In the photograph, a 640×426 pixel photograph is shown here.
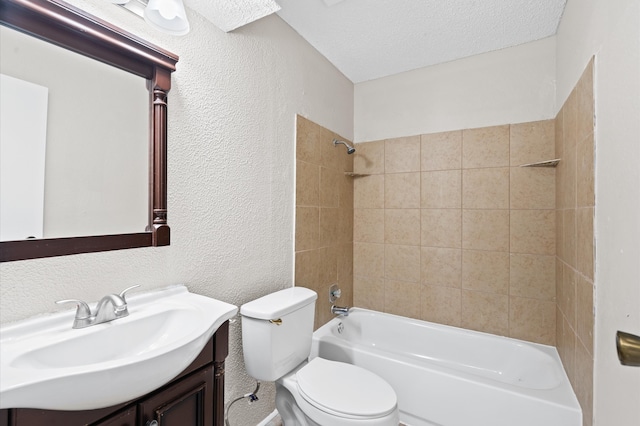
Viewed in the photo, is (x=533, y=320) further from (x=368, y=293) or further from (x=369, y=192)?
(x=369, y=192)

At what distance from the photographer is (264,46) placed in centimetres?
167

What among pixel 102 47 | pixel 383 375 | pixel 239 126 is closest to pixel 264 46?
pixel 239 126

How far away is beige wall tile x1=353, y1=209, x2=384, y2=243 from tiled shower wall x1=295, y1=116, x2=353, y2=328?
0.06 m

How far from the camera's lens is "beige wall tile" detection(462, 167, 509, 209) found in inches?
82.5

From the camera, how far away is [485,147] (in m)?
2.16

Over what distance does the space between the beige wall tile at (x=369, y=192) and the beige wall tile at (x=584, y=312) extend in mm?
1435

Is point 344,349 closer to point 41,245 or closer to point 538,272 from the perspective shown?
point 538,272

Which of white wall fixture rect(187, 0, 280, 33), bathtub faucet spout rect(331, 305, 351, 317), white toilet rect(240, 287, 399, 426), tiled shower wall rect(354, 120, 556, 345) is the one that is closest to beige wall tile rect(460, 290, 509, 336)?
tiled shower wall rect(354, 120, 556, 345)

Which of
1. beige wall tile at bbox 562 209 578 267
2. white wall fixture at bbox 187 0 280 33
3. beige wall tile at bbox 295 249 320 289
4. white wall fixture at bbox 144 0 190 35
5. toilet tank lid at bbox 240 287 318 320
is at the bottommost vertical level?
toilet tank lid at bbox 240 287 318 320

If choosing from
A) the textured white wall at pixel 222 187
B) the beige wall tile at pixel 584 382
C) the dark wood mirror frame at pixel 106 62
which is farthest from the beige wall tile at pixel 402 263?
the dark wood mirror frame at pixel 106 62

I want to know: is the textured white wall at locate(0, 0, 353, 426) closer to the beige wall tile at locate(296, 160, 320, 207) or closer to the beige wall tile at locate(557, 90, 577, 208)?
the beige wall tile at locate(296, 160, 320, 207)

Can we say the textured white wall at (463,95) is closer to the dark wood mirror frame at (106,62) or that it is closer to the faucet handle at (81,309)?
the dark wood mirror frame at (106,62)

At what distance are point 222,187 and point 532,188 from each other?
201 centimetres

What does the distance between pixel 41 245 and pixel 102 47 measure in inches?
27.2
